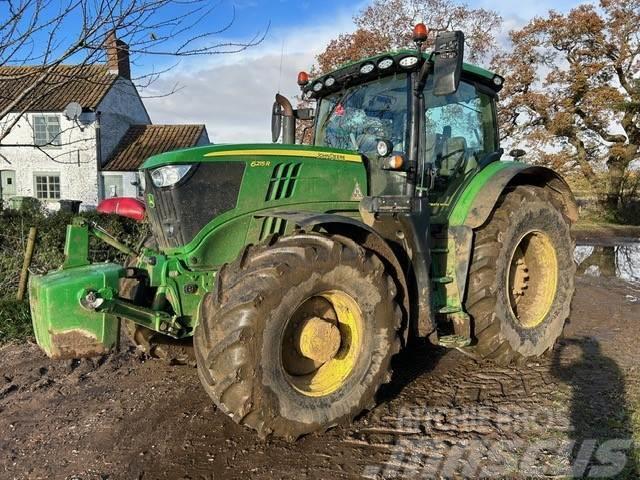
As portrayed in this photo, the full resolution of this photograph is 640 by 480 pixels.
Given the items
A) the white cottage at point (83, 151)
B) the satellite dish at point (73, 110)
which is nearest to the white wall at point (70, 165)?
the white cottage at point (83, 151)

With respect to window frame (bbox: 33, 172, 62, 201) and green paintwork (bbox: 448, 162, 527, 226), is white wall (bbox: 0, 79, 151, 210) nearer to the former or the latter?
window frame (bbox: 33, 172, 62, 201)

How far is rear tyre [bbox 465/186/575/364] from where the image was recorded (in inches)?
171

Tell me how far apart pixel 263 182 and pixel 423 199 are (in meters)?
1.29

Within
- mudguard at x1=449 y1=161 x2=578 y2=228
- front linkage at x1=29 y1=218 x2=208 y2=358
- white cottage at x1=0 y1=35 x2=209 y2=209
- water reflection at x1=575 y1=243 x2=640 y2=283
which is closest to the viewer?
front linkage at x1=29 y1=218 x2=208 y2=358

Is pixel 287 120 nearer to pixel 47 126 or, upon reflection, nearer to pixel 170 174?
pixel 170 174

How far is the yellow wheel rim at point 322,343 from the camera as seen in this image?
136 inches

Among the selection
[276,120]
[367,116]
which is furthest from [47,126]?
[367,116]

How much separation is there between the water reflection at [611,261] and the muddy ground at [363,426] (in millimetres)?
5834

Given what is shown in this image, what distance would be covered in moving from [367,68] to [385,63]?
0.19m

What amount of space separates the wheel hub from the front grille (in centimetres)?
98

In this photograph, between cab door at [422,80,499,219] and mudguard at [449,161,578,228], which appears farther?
cab door at [422,80,499,219]

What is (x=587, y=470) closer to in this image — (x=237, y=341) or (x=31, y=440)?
(x=237, y=341)

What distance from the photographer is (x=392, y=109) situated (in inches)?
173

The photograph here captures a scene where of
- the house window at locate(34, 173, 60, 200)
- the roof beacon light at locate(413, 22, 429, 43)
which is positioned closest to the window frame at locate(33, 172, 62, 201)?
the house window at locate(34, 173, 60, 200)
